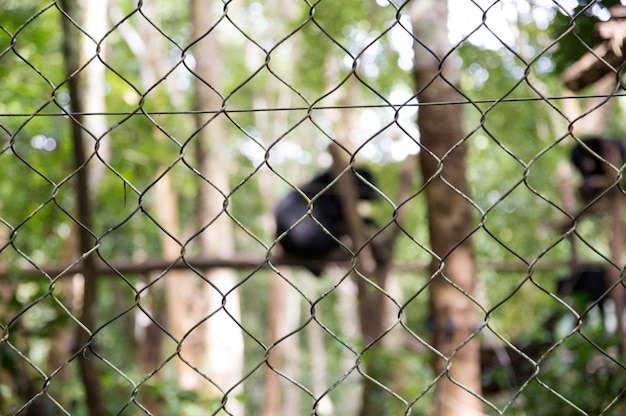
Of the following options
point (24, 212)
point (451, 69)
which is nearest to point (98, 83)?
point (24, 212)

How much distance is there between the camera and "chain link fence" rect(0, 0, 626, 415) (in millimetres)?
1701

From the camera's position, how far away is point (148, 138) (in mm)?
5840

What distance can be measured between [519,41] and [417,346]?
13.8 feet

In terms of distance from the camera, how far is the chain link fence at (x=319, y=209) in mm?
1701

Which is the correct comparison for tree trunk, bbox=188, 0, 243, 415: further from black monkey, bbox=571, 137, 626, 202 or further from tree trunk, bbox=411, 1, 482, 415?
black monkey, bbox=571, 137, 626, 202

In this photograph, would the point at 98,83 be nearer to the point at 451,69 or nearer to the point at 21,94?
the point at 21,94

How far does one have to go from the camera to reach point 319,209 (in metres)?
7.96

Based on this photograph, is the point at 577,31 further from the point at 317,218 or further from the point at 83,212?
the point at 317,218

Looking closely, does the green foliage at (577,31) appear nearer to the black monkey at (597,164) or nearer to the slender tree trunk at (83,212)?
the slender tree trunk at (83,212)

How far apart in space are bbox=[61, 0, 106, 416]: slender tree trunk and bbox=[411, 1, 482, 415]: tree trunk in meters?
1.65

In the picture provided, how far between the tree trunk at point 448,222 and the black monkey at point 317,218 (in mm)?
2719

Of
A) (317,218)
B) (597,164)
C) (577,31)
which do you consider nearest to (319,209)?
(317,218)

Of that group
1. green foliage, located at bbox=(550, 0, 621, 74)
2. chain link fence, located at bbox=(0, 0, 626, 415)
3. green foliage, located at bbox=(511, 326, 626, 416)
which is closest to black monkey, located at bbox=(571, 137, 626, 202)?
chain link fence, located at bbox=(0, 0, 626, 415)

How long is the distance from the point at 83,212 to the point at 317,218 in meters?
4.39
